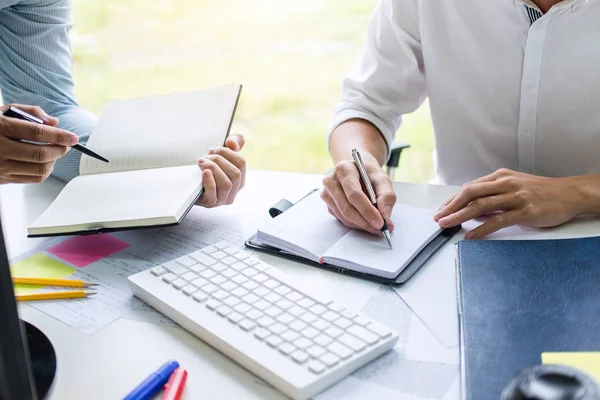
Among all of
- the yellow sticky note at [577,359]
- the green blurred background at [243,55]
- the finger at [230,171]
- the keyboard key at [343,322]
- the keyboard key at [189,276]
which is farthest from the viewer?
the green blurred background at [243,55]

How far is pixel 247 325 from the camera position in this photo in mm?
734

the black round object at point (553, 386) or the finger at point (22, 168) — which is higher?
the black round object at point (553, 386)

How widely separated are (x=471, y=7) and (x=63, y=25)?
0.81 metres

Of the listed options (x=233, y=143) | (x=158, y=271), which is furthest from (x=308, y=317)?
(x=233, y=143)

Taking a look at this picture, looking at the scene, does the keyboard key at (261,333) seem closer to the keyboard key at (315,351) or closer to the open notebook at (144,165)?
the keyboard key at (315,351)

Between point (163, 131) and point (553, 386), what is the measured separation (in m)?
0.80

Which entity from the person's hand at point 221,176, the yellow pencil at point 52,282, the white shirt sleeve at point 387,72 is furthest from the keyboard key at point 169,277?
the white shirt sleeve at point 387,72

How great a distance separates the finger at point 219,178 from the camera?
103 cm

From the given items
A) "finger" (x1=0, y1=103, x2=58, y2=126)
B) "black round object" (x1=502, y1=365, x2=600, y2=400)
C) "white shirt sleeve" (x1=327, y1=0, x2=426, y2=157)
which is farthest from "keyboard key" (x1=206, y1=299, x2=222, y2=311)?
"white shirt sleeve" (x1=327, y1=0, x2=426, y2=157)

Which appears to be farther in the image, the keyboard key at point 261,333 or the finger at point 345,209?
the finger at point 345,209

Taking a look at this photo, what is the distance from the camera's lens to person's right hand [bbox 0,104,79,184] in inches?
38.9

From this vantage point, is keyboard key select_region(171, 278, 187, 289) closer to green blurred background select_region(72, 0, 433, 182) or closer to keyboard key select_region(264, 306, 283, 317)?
keyboard key select_region(264, 306, 283, 317)

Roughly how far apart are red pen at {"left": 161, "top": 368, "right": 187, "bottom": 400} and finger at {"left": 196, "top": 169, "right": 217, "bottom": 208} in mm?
380

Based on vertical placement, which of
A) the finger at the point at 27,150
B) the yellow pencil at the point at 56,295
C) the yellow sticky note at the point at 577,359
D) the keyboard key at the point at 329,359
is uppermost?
the finger at the point at 27,150
